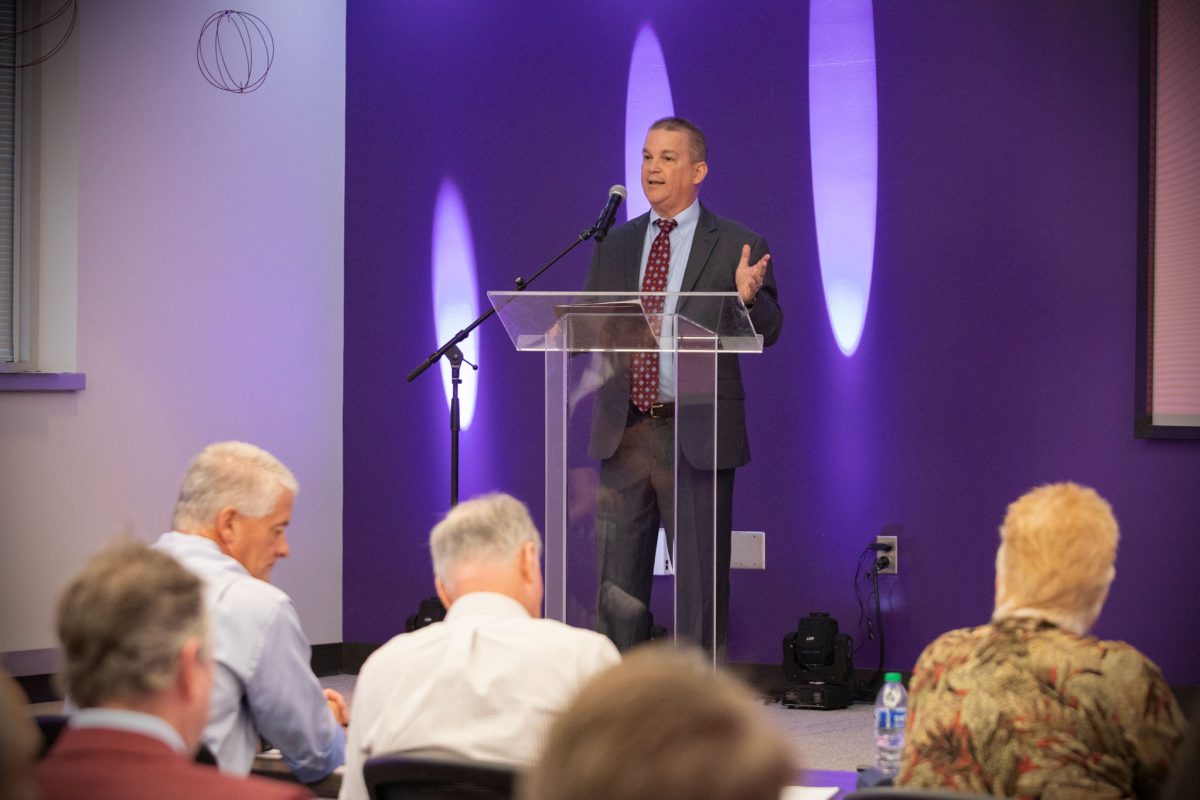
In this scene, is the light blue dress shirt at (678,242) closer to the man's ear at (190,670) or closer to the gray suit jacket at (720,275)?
the gray suit jacket at (720,275)

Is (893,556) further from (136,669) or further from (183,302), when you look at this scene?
(136,669)

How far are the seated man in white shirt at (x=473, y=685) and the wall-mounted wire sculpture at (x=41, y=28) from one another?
4.42m

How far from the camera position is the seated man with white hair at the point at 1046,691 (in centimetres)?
220

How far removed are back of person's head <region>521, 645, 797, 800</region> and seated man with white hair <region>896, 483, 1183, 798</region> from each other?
1306mm

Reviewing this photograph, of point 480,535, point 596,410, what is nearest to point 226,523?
point 480,535

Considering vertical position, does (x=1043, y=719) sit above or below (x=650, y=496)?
below

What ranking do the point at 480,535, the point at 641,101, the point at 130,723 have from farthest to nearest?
1. the point at 641,101
2. the point at 480,535
3. the point at 130,723

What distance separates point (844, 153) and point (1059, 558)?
4.11 meters

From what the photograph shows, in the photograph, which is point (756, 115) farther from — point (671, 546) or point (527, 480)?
point (671, 546)

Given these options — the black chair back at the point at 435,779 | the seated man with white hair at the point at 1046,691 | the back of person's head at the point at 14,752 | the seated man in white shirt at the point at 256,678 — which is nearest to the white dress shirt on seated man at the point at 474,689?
the black chair back at the point at 435,779

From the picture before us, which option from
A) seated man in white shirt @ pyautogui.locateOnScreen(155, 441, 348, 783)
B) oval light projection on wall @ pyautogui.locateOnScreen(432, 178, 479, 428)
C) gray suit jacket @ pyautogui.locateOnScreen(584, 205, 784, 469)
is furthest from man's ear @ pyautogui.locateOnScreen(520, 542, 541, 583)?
oval light projection on wall @ pyautogui.locateOnScreen(432, 178, 479, 428)

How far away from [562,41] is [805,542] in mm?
2610

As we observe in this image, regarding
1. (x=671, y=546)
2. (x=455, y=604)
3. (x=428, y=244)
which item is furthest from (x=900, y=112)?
(x=455, y=604)

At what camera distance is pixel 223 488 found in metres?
3.12
